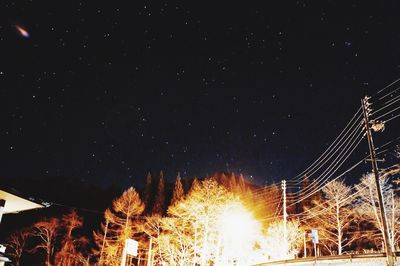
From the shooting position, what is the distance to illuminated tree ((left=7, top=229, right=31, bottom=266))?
133 ft

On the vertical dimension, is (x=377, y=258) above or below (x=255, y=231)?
below

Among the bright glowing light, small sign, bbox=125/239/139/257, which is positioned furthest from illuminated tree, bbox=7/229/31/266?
small sign, bbox=125/239/139/257

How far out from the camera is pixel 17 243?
40.6m

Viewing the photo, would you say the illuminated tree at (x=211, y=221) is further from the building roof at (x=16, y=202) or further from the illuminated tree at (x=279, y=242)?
the building roof at (x=16, y=202)

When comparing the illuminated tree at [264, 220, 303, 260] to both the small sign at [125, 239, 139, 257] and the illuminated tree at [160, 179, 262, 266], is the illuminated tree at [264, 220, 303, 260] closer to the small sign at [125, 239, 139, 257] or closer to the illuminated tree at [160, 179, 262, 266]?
the illuminated tree at [160, 179, 262, 266]

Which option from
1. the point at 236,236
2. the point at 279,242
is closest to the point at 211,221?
the point at 236,236

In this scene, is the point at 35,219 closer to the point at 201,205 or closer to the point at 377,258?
the point at 201,205

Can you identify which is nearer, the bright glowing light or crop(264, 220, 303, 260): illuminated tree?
the bright glowing light

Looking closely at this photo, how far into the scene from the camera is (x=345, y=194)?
116ft

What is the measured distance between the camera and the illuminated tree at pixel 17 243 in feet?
133

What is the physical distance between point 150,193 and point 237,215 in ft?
92.8

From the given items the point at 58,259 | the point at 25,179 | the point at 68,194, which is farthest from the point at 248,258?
the point at 25,179

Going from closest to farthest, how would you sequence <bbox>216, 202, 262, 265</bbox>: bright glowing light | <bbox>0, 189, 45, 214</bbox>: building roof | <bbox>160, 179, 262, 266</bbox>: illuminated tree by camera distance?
<bbox>0, 189, 45, 214</bbox>: building roof < <bbox>160, 179, 262, 266</bbox>: illuminated tree < <bbox>216, 202, 262, 265</bbox>: bright glowing light

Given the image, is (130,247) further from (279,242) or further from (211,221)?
(279,242)
